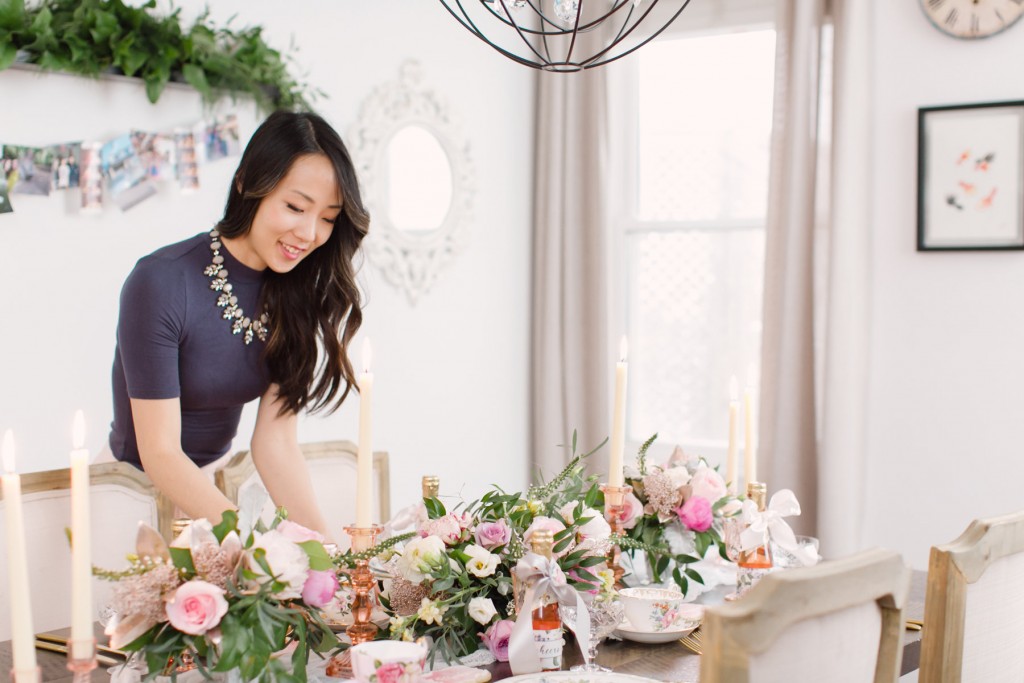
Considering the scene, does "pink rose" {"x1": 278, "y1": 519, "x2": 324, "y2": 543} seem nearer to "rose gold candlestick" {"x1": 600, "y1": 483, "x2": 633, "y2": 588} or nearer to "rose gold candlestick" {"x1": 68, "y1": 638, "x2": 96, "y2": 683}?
"rose gold candlestick" {"x1": 68, "y1": 638, "x2": 96, "y2": 683}

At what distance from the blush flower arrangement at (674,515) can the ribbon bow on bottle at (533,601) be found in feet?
1.20

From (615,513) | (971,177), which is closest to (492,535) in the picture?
(615,513)

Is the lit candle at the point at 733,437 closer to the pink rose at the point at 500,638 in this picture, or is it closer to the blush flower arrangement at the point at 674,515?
the blush flower arrangement at the point at 674,515

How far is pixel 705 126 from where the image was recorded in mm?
3980

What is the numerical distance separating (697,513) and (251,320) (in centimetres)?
96

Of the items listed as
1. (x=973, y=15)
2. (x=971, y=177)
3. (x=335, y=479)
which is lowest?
(x=335, y=479)

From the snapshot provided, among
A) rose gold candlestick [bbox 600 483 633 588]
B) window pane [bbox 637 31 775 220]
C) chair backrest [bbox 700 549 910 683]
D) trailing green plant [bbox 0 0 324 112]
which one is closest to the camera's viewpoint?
chair backrest [bbox 700 549 910 683]

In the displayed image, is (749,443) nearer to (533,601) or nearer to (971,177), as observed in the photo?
(533,601)

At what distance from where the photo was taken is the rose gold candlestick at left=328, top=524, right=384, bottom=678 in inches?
56.7

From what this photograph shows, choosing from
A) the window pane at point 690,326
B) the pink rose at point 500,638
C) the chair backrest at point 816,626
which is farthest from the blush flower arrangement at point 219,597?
the window pane at point 690,326

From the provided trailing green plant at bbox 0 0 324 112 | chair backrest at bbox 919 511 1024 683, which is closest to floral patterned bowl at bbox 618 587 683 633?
chair backrest at bbox 919 511 1024 683

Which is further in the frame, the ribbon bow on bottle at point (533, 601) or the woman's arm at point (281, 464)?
the woman's arm at point (281, 464)

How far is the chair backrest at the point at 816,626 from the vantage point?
104cm

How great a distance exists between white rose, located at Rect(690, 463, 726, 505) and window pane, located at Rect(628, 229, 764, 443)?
1.98 m
